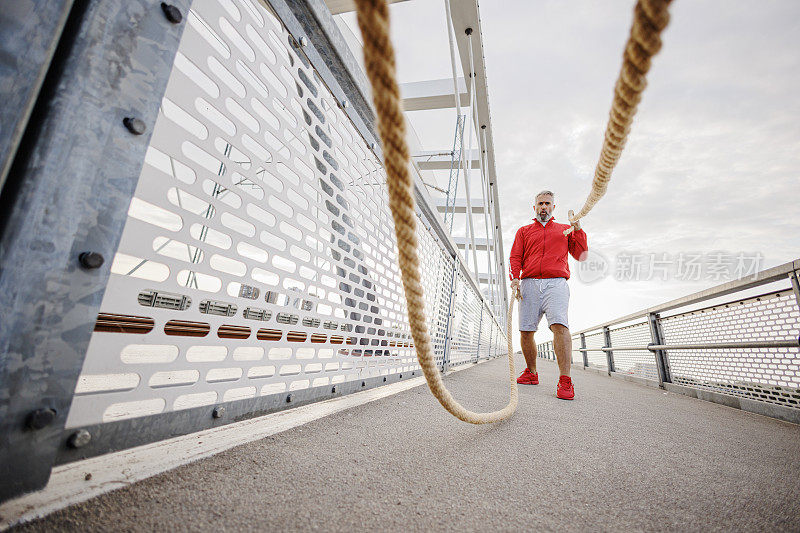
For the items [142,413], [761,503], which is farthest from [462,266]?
[142,413]

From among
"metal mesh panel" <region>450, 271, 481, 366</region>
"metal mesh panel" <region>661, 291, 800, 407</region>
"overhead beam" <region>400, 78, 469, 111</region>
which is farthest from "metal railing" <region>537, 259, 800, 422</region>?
"overhead beam" <region>400, 78, 469, 111</region>

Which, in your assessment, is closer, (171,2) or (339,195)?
(171,2)

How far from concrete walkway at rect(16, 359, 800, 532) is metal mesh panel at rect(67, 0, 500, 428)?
195mm

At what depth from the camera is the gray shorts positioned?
2309 millimetres

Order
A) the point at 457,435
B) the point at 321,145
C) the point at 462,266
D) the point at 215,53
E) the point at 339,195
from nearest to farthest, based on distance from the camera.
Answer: the point at 215,53 < the point at 457,435 < the point at 321,145 < the point at 339,195 < the point at 462,266

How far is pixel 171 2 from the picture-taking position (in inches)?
23.1

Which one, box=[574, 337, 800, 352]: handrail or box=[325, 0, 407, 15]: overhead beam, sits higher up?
box=[325, 0, 407, 15]: overhead beam

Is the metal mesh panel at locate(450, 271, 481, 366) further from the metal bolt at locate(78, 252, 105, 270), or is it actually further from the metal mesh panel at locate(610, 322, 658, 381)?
the metal bolt at locate(78, 252, 105, 270)

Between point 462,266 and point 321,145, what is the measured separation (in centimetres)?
250

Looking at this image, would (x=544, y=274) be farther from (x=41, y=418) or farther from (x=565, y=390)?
(x=41, y=418)

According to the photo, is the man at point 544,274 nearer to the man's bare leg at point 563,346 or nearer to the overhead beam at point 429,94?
the man's bare leg at point 563,346

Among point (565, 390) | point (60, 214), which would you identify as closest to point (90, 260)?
point (60, 214)

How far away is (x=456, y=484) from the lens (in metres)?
0.71

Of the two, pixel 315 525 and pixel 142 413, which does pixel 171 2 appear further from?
pixel 315 525
